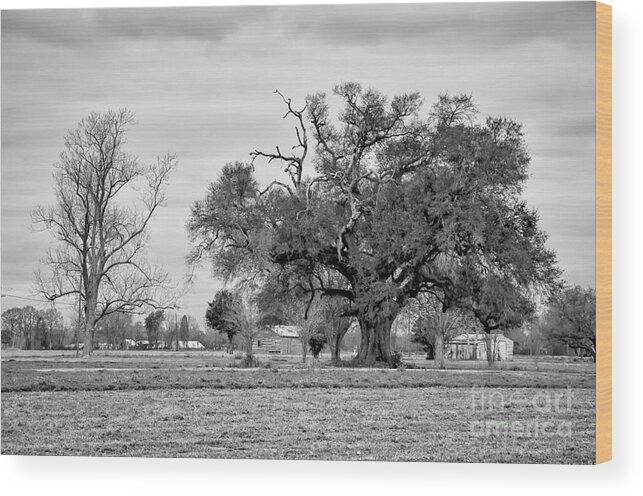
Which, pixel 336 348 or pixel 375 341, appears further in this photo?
pixel 336 348

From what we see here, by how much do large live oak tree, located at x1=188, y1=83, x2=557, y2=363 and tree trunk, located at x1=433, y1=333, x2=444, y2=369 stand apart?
2.01 ft

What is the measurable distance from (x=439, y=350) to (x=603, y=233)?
4043 millimetres

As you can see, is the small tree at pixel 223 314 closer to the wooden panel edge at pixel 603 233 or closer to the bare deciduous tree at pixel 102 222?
the bare deciduous tree at pixel 102 222

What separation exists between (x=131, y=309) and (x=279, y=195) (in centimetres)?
266

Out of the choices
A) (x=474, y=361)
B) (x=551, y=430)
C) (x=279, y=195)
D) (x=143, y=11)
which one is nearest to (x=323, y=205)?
(x=279, y=195)

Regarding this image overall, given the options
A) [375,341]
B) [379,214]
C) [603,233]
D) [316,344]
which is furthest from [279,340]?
[603,233]

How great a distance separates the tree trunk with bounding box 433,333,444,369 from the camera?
1477cm

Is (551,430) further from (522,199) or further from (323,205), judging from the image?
(323,205)

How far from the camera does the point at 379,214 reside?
1567 centimetres

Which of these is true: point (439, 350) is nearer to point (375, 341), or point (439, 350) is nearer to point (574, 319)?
point (375, 341)

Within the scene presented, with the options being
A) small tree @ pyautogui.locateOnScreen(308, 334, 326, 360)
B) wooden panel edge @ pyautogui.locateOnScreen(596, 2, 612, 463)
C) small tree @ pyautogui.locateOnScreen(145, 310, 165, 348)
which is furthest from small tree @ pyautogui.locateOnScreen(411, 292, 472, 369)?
small tree @ pyautogui.locateOnScreen(145, 310, 165, 348)

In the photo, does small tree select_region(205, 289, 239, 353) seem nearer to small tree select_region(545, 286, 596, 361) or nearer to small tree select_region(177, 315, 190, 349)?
small tree select_region(177, 315, 190, 349)

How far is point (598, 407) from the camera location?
11.4m

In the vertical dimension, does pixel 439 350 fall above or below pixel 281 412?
above
